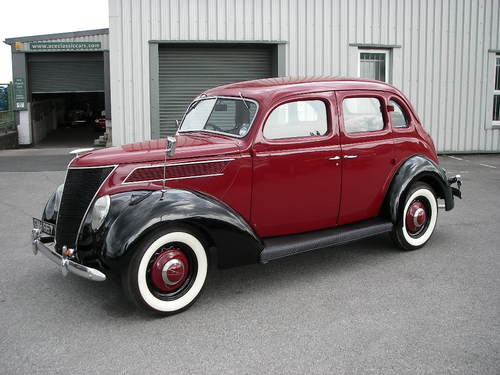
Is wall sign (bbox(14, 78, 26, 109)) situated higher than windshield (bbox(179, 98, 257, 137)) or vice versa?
wall sign (bbox(14, 78, 26, 109))

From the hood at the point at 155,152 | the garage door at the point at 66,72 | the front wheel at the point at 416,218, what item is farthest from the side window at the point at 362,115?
the garage door at the point at 66,72

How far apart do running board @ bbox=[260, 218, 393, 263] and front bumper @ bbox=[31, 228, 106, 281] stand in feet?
4.53

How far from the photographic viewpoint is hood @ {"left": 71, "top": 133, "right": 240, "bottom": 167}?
4262 millimetres

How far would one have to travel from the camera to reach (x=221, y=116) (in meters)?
5.20

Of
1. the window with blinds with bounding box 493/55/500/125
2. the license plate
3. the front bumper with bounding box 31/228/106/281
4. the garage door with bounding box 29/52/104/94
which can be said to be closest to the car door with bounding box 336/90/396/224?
the front bumper with bounding box 31/228/106/281

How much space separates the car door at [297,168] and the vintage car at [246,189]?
10mm

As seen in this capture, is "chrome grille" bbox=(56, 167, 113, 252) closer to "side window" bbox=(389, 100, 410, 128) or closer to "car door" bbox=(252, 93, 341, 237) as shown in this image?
"car door" bbox=(252, 93, 341, 237)

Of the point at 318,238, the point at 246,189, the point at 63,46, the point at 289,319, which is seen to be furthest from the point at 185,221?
the point at 63,46

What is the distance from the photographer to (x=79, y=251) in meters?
4.10

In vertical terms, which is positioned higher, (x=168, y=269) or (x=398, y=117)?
(x=398, y=117)

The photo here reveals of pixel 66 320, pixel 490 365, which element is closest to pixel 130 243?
pixel 66 320

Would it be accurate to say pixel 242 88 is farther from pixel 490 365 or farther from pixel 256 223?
pixel 490 365

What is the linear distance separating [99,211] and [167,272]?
682mm

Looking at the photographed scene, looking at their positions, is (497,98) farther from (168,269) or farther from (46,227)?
(46,227)
